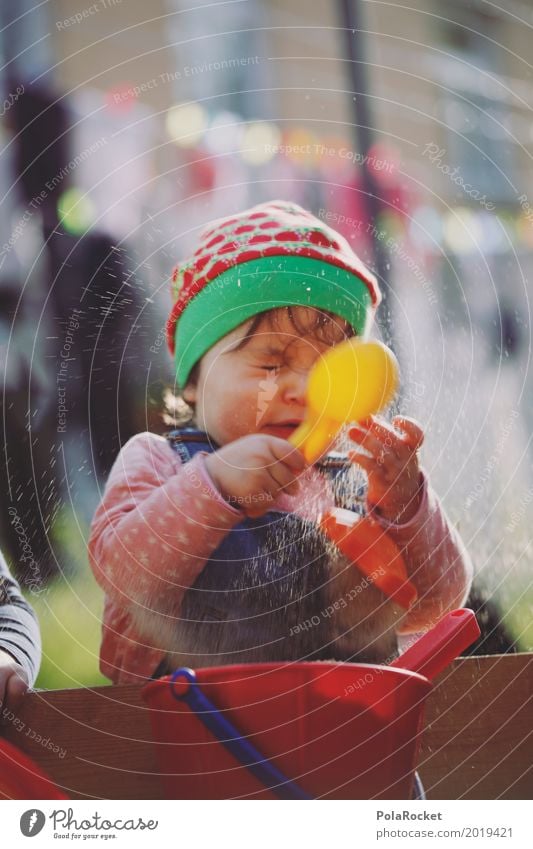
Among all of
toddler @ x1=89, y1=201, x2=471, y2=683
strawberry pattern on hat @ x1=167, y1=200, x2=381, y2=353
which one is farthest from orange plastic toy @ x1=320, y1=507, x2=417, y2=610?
strawberry pattern on hat @ x1=167, y1=200, x2=381, y2=353

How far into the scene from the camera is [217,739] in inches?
12.0

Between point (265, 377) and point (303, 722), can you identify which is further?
point (265, 377)

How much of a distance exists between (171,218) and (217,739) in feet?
0.92

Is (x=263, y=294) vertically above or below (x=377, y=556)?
above

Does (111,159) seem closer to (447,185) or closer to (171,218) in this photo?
(171,218)

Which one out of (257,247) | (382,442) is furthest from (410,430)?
(257,247)

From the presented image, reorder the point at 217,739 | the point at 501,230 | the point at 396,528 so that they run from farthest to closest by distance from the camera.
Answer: the point at 501,230, the point at 396,528, the point at 217,739

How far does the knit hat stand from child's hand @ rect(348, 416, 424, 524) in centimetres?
6

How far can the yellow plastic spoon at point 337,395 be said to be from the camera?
41cm

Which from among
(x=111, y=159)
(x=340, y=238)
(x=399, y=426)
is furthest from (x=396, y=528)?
(x=111, y=159)

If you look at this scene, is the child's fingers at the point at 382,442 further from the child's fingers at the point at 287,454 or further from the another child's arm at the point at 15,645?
the another child's arm at the point at 15,645

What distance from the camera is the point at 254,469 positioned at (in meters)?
0.39

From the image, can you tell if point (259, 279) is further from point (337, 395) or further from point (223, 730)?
point (223, 730)

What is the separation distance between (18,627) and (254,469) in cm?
14
